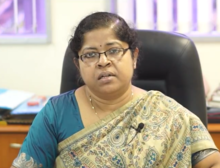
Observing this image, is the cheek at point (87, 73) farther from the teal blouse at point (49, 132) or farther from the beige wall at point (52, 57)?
the beige wall at point (52, 57)

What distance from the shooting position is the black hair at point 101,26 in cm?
111

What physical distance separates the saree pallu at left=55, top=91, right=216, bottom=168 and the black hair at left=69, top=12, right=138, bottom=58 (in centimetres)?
22

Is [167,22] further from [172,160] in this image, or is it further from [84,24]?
[172,160]

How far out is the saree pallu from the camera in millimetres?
1054

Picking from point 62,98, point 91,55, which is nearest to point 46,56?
point 62,98

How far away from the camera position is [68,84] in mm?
1368

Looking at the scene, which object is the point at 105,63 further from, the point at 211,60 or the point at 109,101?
the point at 211,60

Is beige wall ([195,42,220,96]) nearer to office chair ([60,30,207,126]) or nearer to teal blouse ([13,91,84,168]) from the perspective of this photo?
office chair ([60,30,207,126])

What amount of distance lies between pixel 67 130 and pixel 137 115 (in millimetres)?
227

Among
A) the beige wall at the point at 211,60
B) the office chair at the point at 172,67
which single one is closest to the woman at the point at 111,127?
the office chair at the point at 172,67

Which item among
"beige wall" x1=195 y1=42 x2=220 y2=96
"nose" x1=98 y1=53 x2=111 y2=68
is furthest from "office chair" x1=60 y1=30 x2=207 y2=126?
"beige wall" x1=195 y1=42 x2=220 y2=96

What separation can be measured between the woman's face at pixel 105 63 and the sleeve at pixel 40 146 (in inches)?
7.4

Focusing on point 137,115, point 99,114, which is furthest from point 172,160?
point 99,114

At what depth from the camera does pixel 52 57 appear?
2.12 meters
